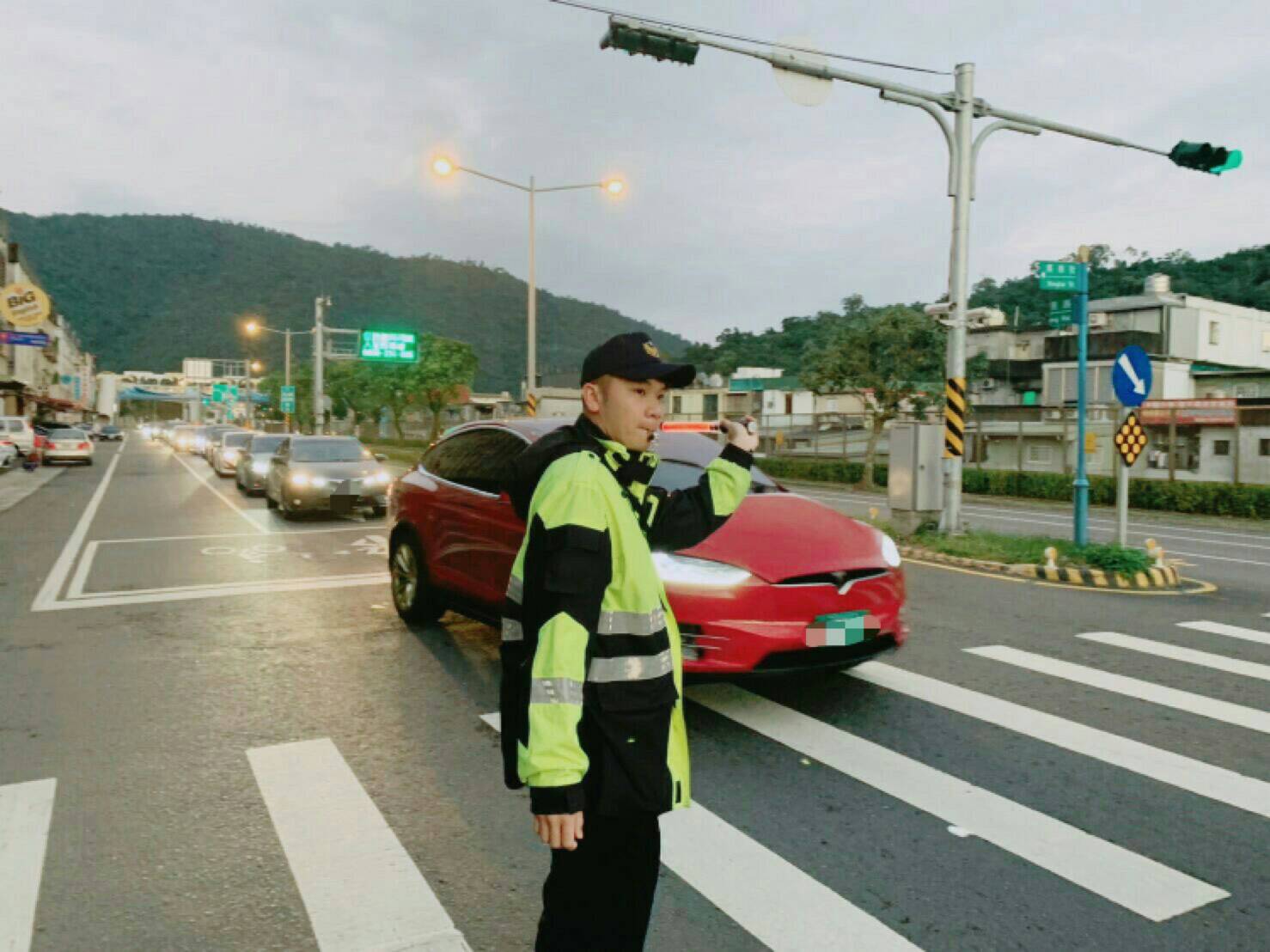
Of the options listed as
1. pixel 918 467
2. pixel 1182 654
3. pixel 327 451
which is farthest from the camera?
pixel 327 451

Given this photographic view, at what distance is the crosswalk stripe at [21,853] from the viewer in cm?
306

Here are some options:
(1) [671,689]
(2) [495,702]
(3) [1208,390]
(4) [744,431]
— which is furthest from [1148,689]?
(3) [1208,390]

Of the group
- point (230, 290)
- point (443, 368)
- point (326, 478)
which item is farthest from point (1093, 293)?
point (230, 290)

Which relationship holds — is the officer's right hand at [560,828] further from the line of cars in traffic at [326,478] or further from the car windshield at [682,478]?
the line of cars in traffic at [326,478]

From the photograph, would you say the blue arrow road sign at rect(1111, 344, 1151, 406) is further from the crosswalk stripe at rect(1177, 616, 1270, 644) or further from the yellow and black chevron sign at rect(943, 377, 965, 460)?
the crosswalk stripe at rect(1177, 616, 1270, 644)

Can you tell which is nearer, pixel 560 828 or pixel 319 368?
pixel 560 828

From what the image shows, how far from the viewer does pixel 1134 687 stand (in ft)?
19.8

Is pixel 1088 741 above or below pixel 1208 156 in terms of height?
below

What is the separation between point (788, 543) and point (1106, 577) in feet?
22.8

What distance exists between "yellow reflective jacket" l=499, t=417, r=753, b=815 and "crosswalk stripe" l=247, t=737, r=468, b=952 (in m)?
1.18

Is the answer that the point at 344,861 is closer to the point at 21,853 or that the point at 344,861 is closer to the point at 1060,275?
the point at 21,853

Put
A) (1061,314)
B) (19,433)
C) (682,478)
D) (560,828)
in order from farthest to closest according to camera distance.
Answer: (19,433), (1061,314), (682,478), (560,828)

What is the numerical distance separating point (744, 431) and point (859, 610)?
2477 mm

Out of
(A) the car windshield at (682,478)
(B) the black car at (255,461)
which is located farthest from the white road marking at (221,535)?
(A) the car windshield at (682,478)
